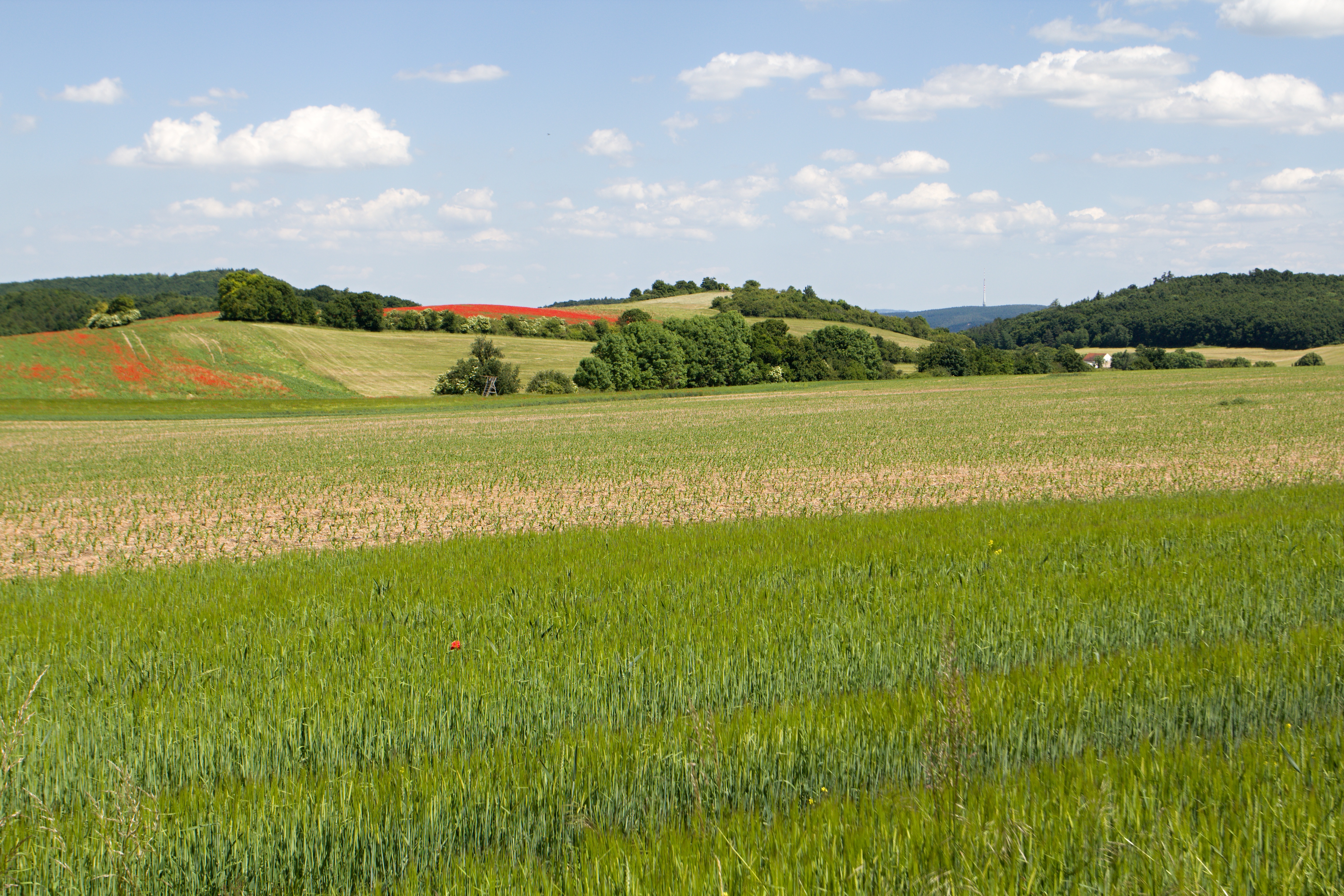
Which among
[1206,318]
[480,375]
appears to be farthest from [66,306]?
[1206,318]

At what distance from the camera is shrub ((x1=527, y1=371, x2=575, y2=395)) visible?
9075cm

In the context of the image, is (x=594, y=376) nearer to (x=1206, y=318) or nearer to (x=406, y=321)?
(x=406, y=321)

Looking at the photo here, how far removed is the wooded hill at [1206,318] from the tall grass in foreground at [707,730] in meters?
155

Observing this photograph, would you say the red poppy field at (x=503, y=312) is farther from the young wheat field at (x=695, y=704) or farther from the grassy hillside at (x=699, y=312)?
the young wheat field at (x=695, y=704)

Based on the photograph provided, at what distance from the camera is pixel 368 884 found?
3.94m

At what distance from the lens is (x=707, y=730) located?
16.1 ft

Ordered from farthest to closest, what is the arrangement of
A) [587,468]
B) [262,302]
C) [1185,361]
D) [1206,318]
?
[1206,318] < [1185,361] < [262,302] < [587,468]

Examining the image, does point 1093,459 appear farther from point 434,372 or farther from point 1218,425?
point 434,372

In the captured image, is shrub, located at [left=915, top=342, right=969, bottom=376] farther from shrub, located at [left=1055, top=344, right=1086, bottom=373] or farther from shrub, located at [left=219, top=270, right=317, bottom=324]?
shrub, located at [left=219, top=270, right=317, bottom=324]

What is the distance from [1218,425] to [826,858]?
1470 inches

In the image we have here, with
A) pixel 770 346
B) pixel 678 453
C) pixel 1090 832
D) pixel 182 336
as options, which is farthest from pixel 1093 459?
pixel 182 336

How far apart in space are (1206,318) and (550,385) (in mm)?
122309

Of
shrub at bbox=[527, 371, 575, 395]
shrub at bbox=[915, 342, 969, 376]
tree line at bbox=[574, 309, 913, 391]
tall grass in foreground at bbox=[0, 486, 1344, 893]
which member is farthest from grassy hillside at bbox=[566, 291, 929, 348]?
tall grass in foreground at bbox=[0, 486, 1344, 893]

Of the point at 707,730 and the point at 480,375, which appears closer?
the point at 707,730
